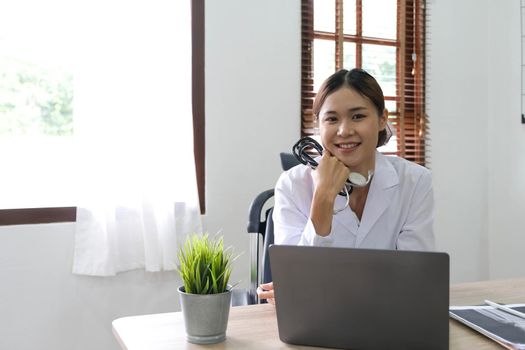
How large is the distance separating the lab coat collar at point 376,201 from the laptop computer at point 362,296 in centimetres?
59

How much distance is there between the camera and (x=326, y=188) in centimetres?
145

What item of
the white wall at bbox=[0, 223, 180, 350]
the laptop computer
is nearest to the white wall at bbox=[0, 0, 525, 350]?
the white wall at bbox=[0, 223, 180, 350]

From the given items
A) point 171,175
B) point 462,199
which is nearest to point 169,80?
point 171,175

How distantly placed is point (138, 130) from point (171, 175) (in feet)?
0.81

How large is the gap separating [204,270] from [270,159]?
1.72 metres

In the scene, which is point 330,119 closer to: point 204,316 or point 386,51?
point 204,316

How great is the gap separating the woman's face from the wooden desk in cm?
49

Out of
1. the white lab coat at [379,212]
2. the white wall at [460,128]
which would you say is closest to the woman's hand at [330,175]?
the white lab coat at [379,212]

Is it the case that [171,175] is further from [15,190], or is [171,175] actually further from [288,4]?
[288,4]

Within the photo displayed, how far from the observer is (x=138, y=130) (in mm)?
2393

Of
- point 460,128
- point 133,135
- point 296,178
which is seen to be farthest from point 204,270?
point 460,128

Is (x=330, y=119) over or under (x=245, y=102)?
under

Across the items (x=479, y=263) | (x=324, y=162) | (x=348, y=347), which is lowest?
(x=479, y=263)

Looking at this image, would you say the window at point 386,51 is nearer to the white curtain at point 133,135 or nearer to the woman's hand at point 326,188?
the white curtain at point 133,135
